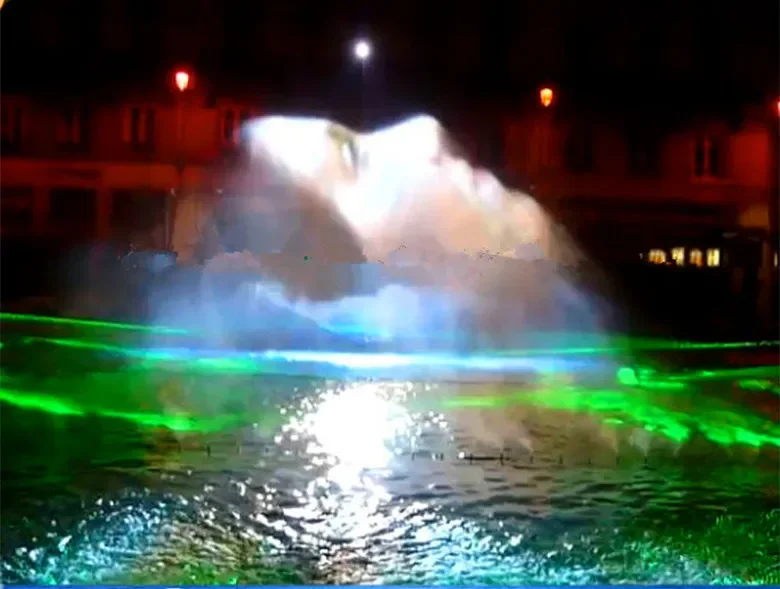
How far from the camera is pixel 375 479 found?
331 cm

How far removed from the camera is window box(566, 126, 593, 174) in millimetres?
4414

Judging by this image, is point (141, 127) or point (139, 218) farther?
point (141, 127)

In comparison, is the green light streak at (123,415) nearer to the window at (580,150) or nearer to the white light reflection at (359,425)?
the white light reflection at (359,425)

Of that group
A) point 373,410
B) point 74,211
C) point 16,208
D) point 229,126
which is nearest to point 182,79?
point 229,126

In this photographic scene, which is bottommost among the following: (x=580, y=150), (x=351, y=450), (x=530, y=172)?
(x=351, y=450)

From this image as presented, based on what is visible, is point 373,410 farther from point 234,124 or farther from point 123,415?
point 234,124

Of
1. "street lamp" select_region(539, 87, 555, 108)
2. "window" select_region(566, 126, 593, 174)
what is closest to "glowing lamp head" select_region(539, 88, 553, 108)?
"street lamp" select_region(539, 87, 555, 108)

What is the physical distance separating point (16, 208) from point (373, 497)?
2237 millimetres

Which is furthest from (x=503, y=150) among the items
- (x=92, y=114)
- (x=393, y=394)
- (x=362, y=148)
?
(x=92, y=114)

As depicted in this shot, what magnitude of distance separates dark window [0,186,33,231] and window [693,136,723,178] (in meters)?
3.04

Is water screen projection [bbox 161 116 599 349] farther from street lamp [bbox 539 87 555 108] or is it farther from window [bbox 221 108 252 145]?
street lamp [bbox 539 87 555 108]

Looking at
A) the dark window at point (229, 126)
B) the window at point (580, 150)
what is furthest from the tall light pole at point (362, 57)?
the window at point (580, 150)

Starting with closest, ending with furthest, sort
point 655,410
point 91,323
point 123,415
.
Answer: point 123,415 → point 655,410 → point 91,323

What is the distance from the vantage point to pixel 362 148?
433 cm
